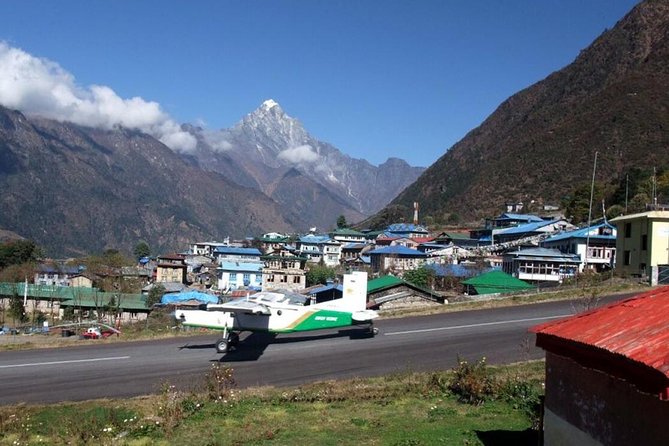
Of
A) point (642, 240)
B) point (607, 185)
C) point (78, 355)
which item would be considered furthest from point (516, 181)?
point (78, 355)

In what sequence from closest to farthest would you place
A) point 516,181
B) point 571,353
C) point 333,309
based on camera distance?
point 571,353 → point 333,309 → point 516,181

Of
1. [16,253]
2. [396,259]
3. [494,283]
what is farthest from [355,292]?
[16,253]

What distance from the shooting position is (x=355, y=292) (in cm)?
1945

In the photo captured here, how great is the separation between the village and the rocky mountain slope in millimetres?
15198

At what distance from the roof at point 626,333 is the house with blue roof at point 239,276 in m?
72.8

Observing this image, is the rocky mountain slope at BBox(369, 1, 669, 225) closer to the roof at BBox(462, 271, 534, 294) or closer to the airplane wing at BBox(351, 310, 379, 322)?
the roof at BBox(462, 271, 534, 294)

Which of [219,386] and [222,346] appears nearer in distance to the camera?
[219,386]

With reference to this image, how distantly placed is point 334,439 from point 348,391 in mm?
2952

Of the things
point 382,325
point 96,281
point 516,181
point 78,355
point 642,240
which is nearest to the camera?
point 78,355

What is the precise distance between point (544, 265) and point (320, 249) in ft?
181

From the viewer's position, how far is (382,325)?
67.3 ft

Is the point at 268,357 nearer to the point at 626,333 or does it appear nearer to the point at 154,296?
the point at 626,333

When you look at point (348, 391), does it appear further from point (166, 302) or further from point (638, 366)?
point (166, 302)

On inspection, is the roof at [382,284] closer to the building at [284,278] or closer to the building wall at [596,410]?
the building wall at [596,410]
